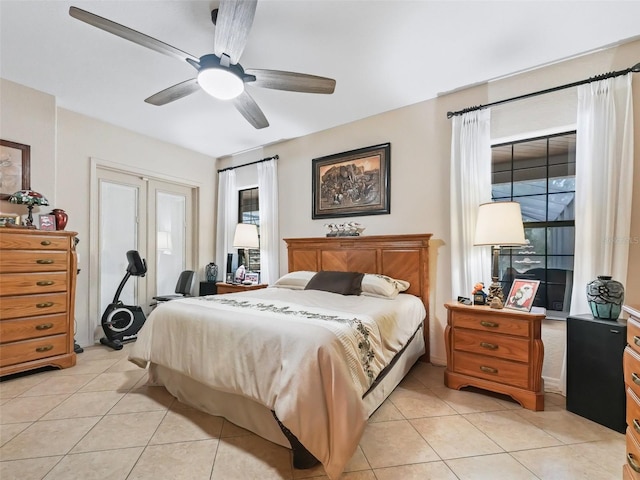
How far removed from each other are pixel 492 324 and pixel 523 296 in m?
0.35

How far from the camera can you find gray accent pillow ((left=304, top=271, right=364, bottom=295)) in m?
2.90

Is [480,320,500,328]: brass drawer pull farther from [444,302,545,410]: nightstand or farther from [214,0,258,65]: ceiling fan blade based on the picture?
[214,0,258,65]: ceiling fan blade

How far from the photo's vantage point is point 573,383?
2.09 meters

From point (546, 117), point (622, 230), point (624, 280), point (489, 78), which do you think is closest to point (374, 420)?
point (624, 280)

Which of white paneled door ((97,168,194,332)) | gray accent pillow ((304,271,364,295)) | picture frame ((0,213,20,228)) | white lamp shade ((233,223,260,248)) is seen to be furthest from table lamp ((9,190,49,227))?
gray accent pillow ((304,271,364,295))

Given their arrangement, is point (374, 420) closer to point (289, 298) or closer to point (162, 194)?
point (289, 298)

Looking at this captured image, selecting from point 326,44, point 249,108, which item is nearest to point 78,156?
point 249,108

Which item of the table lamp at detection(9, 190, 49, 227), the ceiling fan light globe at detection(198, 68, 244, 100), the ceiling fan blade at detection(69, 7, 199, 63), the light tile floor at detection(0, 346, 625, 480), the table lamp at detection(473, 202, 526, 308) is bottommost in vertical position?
the light tile floor at detection(0, 346, 625, 480)

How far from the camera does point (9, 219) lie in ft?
9.04

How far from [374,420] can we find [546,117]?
2.88m

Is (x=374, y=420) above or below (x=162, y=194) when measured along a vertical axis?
below

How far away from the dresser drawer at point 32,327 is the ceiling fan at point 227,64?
2.31 metres

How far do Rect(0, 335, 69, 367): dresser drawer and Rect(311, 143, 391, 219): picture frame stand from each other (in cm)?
305

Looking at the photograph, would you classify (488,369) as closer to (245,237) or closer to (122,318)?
(245,237)
